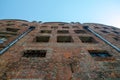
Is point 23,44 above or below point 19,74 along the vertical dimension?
above

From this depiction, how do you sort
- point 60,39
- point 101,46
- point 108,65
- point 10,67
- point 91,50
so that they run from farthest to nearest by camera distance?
point 60,39, point 101,46, point 91,50, point 108,65, point 10,67

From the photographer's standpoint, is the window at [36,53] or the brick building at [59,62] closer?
the brick building at [59,62]

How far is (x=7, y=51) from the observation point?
10359 mm

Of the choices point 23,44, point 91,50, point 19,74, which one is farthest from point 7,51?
point 91,50

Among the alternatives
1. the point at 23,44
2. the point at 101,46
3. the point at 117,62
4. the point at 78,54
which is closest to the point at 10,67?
the point at 23,44

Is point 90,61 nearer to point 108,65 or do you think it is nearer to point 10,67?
point 108,65

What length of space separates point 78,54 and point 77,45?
1.98 metres

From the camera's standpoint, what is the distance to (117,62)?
934 centimetres

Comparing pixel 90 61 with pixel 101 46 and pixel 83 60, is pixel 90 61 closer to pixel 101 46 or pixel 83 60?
pixel 83 60

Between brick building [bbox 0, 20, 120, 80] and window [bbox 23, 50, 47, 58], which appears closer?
brick building [bbox 0, 20, 120, 80]

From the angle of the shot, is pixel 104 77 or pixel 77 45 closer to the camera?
pixel 104 77

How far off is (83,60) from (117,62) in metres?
2.29

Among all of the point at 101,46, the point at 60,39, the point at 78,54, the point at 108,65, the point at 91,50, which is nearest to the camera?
the point at 108,65

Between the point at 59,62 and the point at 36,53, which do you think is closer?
the point at 59,62
